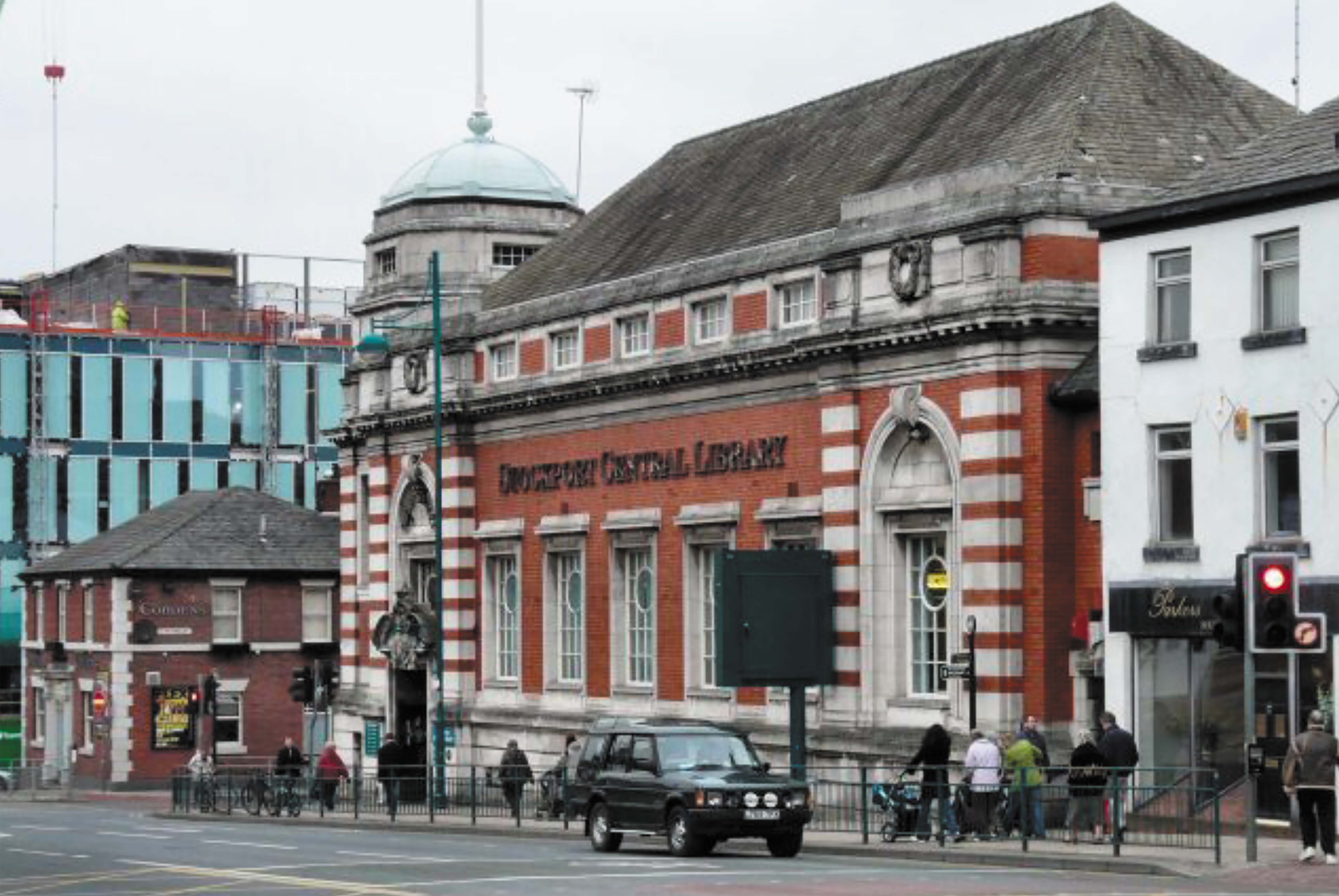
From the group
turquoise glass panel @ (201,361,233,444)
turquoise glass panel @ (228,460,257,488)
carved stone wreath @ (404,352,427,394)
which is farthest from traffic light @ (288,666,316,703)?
turquoise glass panel @ (228,460,257,488)

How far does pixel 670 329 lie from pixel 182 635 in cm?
3076

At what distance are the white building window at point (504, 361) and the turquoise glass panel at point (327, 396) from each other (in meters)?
46.8

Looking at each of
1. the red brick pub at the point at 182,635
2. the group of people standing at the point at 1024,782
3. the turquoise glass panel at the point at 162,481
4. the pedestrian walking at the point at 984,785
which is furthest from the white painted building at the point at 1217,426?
the turquoise glass panel at the point at 162,481

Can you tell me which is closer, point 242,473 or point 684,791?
point 684,791

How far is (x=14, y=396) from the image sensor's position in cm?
10075

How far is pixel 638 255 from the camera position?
194 feet

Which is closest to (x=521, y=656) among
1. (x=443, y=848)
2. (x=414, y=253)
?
(x=414, y=253)

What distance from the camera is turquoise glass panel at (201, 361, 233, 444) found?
106 metres

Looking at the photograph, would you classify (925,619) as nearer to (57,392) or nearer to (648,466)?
(648,466)

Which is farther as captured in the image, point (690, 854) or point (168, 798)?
point (168, 798)

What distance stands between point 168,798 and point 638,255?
23.8 m

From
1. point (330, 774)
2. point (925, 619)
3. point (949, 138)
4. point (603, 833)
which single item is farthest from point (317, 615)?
point (603, 833)

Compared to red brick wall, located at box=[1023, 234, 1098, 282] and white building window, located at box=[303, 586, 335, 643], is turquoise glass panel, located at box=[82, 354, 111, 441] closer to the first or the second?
white building window, located at box=[303, 586, 335, 643]

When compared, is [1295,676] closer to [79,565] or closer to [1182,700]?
[1182,700]
